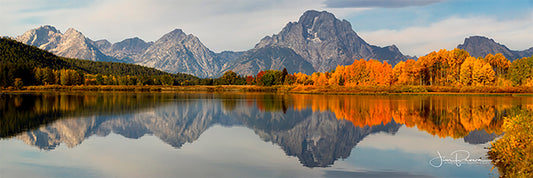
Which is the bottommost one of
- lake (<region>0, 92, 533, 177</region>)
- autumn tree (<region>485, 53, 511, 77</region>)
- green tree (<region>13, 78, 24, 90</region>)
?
lake (<region>0, 92, 533, 177</region>)

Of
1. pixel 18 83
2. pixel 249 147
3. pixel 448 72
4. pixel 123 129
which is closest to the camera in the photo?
pixel 249 147

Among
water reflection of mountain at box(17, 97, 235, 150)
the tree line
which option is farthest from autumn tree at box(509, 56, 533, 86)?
water reflection of mountain at box(17, 97, 235, 150)

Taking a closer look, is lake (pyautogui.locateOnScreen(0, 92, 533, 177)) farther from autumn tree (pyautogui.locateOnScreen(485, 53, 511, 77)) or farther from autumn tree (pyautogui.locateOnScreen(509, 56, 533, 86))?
autumn tree (pyautogui.locateOnScreen(485, 53, 511, 77))

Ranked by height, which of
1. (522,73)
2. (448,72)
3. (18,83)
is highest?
(448,72)

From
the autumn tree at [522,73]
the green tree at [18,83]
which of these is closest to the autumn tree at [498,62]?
the autumn tree at [522,73]

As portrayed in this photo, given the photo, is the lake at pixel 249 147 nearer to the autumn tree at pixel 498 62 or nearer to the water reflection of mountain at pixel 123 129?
the water reflection of mountain at pixel 123 129

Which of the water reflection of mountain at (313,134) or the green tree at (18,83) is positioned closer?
the water reflection of mountain at (313,134)

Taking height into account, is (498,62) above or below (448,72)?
above

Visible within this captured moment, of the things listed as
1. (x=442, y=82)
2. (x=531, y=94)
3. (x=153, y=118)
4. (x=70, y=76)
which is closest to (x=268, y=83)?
(x=442, y=82)

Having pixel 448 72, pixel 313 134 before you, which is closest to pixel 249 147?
pixel 313 134

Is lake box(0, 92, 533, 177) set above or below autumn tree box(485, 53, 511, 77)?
below

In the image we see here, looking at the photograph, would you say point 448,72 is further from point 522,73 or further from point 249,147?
point 249,147

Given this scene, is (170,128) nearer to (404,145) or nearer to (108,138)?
(108,138)

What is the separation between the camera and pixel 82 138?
2752cm
